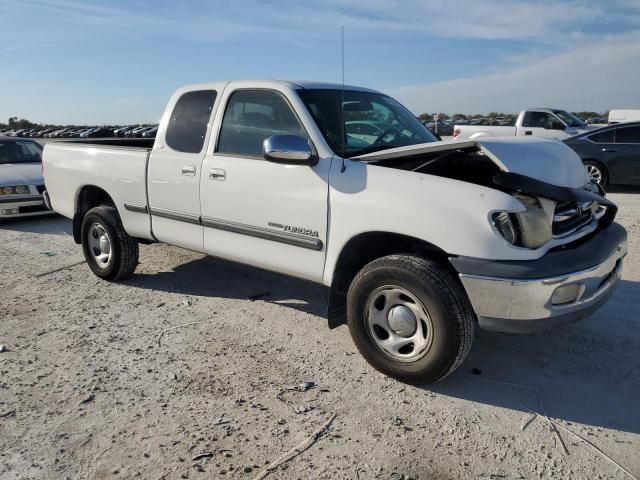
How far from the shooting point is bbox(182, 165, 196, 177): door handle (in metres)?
4.38

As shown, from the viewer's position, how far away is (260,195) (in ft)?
12.8

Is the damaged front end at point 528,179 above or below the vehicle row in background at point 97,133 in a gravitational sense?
above

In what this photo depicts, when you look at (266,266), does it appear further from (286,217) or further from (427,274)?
(427,274)

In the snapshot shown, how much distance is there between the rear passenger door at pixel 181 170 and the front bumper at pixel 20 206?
16.1 feet

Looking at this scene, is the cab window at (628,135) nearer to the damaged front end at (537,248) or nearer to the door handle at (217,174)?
the damaged front end at (537,248)

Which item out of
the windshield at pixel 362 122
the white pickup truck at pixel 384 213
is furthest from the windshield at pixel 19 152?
the windshield at pixel 362 122

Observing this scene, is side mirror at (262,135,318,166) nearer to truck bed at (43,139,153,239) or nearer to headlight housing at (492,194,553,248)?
headlight housing at (492,194,553,248)

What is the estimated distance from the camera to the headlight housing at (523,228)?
9.61 ft

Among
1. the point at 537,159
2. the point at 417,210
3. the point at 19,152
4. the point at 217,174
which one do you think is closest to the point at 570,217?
the point at 537,159

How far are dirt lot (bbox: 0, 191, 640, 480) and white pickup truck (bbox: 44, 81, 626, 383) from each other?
0.39 metres

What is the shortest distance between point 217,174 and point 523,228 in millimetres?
2355

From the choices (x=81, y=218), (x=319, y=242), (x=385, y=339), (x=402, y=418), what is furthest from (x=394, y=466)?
(x=81, y=218)

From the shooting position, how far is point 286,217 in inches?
149

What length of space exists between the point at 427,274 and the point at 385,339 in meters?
0.61
